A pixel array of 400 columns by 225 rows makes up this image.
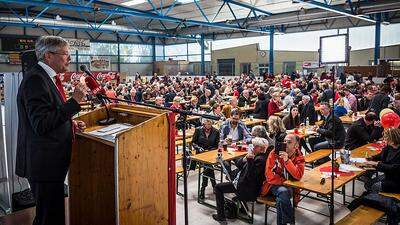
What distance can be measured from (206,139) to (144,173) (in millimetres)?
4248

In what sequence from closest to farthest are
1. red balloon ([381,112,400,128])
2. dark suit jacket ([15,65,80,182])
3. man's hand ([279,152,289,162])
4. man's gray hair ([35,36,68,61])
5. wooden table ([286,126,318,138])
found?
1. dark suit jacket ([15,65,80,182])
2. man's gray hair ([35,36,68,61])
3. man's hand ([279,152,289,162])
4. red balloon ([381,112,400,128])
5. wooden table ([286,126,318,138])

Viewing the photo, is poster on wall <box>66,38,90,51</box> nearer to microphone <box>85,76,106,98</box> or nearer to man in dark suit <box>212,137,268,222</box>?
man in dark suit <box>212,137,268,222</box>

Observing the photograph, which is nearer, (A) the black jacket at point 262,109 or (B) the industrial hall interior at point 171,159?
(B) the industrial hall interior at point 171,159

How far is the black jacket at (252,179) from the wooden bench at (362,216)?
1.06 meters

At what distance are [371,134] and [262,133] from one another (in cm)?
240

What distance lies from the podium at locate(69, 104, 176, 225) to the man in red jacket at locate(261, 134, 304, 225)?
2.04 metres

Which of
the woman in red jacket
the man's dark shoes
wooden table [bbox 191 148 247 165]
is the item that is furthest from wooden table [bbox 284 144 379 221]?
the woman in red jacket

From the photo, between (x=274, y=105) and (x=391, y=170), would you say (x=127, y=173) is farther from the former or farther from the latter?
(x=274, y=105)

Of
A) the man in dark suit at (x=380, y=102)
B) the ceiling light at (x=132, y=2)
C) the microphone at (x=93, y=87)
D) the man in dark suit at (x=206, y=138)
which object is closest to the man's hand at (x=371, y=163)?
the man in dark suit at (x=206, y=138)

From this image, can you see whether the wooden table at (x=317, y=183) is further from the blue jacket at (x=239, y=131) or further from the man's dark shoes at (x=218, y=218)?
the blue jacket at (x=239, y=131)

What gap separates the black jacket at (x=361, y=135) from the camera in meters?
6.49

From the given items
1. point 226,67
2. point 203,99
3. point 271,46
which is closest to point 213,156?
point 203,99

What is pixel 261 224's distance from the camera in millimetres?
4676

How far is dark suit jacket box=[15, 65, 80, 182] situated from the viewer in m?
2.23
